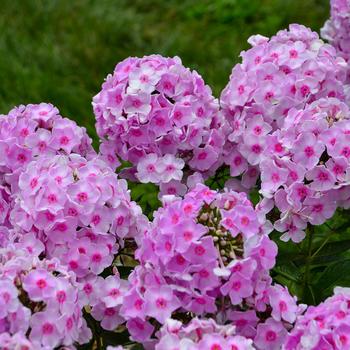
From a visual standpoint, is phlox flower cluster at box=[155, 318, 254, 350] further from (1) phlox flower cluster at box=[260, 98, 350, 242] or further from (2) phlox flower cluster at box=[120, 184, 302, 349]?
(1) phlox flower cluster at box=[260, 98, 350, 242]

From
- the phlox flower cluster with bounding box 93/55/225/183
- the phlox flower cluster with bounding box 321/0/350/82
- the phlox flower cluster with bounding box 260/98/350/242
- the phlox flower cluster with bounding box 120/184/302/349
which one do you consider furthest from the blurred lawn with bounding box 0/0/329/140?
the phlox flower cluster with bounding box 120/184/302/349

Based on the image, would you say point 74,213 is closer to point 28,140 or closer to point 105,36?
point 28,140

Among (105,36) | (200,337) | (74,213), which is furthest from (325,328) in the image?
(105,36)

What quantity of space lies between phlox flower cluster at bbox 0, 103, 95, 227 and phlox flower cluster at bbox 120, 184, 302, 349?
0.43m

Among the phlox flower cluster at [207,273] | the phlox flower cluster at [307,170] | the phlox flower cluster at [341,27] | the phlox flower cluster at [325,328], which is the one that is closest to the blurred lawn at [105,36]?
the phlox flower cluster at [341,27]

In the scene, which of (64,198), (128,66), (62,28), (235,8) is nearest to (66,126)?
(128,66)

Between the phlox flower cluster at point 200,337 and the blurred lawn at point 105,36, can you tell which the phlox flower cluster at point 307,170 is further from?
the blurred lawn at point 105,36

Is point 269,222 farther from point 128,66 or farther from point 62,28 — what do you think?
point 62,28

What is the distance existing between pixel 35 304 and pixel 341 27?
4.96 ft

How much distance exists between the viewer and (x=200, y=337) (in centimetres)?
154

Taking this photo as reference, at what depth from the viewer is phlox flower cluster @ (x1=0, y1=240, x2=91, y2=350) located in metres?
1.55

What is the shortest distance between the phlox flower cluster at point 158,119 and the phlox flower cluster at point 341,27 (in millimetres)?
692

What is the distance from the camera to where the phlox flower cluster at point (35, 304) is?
155 cm

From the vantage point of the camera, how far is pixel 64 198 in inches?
70.0
